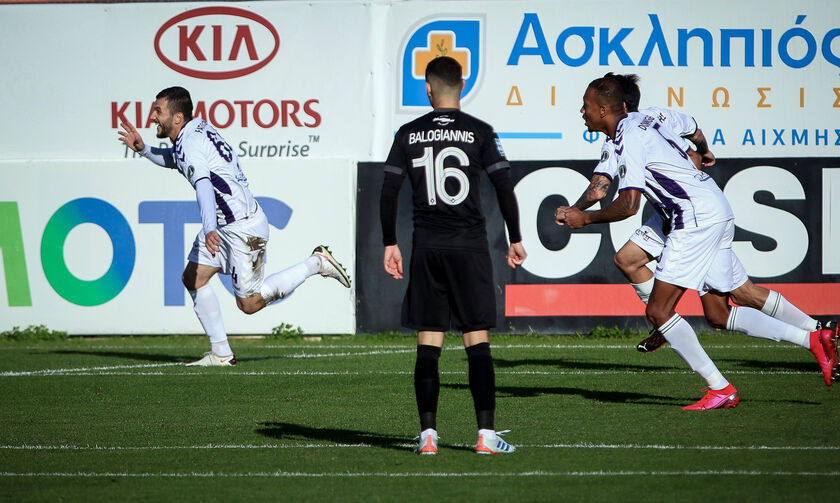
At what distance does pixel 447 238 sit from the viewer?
6199 millimetres

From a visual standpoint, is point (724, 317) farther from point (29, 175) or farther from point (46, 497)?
point (29, 175)

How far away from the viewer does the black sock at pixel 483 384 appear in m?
6.08

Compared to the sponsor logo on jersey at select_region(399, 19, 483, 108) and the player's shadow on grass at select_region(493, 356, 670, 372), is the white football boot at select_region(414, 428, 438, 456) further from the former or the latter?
the sponsor logo on jersey at select_region(399, 19, 483, 108)

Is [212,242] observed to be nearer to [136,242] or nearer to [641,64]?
[136,242]

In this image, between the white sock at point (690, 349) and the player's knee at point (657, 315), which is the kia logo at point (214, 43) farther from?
the white sock at point (690, 349)

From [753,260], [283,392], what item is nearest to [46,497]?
[283,392]

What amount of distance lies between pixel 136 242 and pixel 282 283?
13.8 ft

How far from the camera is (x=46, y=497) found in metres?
5.33

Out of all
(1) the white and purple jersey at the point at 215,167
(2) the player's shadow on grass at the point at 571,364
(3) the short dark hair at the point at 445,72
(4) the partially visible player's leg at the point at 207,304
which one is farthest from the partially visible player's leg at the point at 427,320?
(4) the partially visible player's leg at the point at 207,304

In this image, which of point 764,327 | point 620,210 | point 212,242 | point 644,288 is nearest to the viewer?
point 620,210

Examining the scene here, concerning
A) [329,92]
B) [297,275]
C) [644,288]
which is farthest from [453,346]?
[644,288]

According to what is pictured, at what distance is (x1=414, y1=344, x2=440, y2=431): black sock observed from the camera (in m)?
6.12

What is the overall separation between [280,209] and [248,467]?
8.70 meters

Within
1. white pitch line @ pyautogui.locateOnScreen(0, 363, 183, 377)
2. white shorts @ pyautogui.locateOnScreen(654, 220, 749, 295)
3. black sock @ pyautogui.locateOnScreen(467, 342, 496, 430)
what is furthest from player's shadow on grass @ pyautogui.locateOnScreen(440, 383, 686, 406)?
white pitch line @ pyautogui.locateOnScreen(0, 363, 183, 377)
